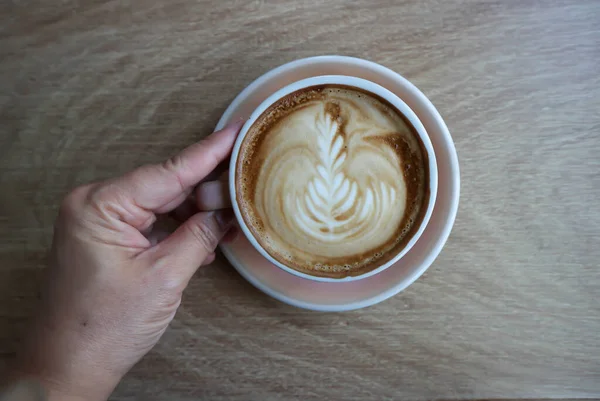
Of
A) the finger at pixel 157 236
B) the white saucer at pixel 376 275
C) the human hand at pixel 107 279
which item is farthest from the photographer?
the finger at pixel 157 236

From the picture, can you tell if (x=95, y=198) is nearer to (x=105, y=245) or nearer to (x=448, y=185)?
(x=105, y=245)

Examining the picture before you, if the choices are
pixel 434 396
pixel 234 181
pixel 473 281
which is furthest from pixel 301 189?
pixel 434 396

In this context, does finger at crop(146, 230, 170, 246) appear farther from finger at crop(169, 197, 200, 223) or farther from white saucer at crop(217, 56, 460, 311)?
white saucer at crop(217, 56, 460, 311)

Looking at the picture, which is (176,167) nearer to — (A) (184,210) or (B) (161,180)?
(B) (161,180)

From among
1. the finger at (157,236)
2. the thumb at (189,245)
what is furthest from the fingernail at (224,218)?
the finger at (157,236)

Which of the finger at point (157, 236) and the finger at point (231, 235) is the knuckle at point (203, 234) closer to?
the finger at point (231, 235)

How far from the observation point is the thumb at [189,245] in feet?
3.39

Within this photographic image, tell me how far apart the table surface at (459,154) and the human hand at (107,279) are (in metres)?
0.24

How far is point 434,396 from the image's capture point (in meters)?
1.28

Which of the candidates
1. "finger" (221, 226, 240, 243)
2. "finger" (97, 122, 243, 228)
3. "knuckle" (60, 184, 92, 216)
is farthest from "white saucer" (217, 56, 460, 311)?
"knuckle" (60, 184, 92, 216)

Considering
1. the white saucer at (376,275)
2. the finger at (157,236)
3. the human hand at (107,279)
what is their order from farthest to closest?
the finger at (157,236)
the white saucer at (376,275)
the human hand at (107,279)

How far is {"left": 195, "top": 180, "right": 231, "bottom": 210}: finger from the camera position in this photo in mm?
1087

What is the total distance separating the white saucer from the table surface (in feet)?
0.41

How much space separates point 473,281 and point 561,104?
0.52 metres
